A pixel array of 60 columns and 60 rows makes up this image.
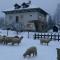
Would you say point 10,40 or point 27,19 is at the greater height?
point 27,19

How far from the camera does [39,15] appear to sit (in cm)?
4925

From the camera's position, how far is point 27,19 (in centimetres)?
4953

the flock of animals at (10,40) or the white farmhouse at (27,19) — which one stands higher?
the white farmhouse at (27,19)

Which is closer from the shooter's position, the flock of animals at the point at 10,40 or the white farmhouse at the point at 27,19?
the flock of animals at the point at 10,40

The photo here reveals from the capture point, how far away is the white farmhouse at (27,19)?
158 ft

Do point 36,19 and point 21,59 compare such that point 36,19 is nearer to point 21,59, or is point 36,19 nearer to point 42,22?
point 42,22

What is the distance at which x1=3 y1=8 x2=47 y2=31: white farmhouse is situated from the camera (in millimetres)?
48281

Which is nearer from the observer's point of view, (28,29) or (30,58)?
(30,58)

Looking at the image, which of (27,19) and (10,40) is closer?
(10,40)

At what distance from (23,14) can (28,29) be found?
13.6ft

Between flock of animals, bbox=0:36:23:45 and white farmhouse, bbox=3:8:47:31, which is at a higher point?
white farmhouse, bbox=3:8:47:31

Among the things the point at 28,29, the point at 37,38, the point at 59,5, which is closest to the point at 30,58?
the point at 37,38

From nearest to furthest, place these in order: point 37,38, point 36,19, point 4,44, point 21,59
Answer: point 21,59, point 4,44, point 37,38, point 36,19

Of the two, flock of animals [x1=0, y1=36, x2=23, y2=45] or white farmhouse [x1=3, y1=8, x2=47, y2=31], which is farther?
white farmhouse [x1=3, y1=8, x2=47, y2=31]
